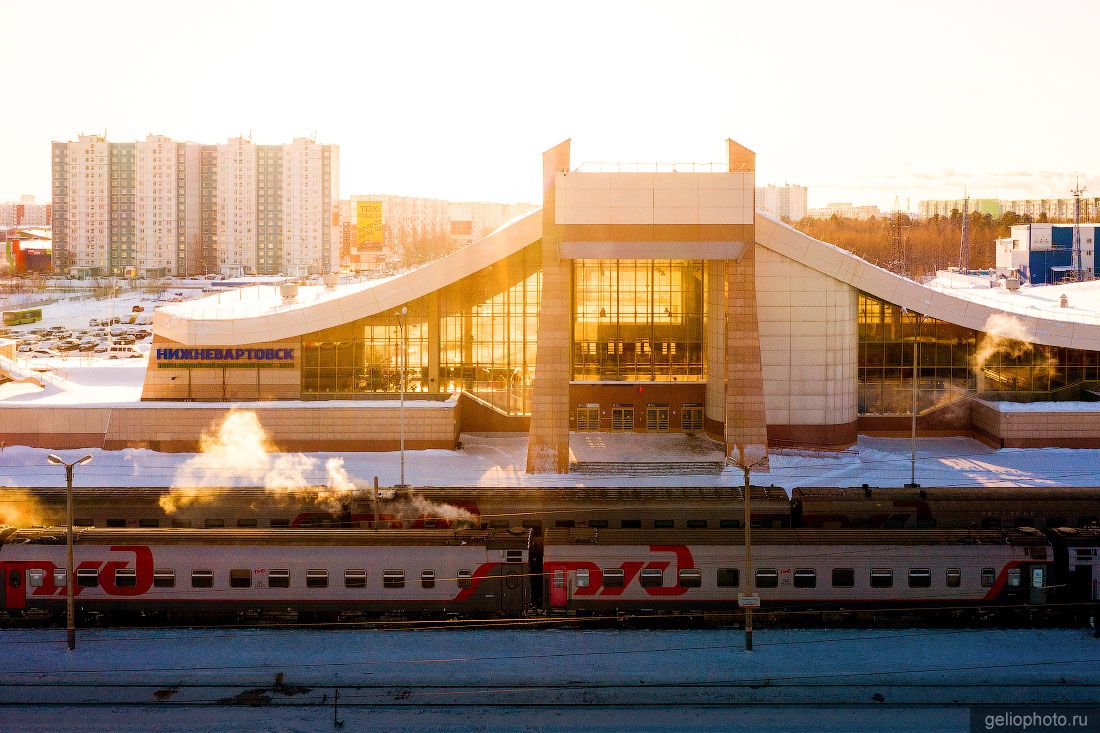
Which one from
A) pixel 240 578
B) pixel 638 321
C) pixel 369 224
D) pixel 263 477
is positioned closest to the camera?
pixel 240 578

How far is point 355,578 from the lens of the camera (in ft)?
91.0

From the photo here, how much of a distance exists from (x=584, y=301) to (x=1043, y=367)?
1012 inches

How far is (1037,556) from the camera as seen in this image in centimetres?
2789

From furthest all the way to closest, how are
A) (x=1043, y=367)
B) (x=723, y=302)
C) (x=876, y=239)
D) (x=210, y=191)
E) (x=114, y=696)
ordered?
(x=210, y=191)
(x=876, y=239)
(x=1043, y=367)
(x=723, y=302)
(x=114, y=696)

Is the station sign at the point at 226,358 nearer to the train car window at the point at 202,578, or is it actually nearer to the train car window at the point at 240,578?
the train car window at the point at 202,578

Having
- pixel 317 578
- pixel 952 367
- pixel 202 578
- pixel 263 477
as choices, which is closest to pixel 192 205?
pixel 263 477

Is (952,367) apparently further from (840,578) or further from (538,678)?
(538,678)

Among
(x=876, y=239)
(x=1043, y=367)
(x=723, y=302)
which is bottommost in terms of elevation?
(x=1043, y=367)

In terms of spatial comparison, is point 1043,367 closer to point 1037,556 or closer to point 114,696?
point 1037,556

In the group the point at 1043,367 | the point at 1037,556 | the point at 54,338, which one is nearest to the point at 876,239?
the point at 1043,367

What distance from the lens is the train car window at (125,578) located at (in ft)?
91.2

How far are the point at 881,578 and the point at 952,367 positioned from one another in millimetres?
30663

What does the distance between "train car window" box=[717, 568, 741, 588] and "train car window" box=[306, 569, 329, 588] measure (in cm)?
1096

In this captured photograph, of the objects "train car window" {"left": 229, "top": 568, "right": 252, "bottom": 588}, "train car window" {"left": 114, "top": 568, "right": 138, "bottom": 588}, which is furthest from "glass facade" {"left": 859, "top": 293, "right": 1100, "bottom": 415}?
"train car window" {"left": 114, "top": 568, "right": 138, "bottom": 588}
